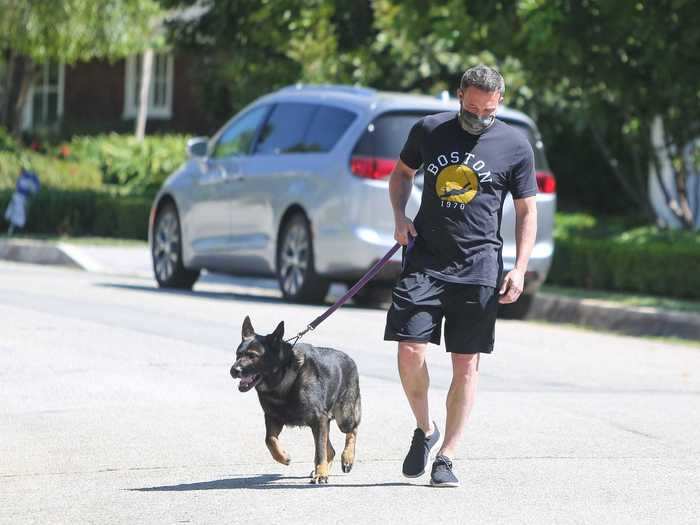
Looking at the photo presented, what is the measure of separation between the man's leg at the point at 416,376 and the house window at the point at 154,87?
110 feet

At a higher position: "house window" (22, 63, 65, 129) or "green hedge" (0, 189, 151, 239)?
"house window" (22, 63, 65, 129)

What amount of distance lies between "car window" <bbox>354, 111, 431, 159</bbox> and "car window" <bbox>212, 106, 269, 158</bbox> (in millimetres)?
1846

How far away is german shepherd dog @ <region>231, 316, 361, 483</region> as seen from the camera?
6.75 meters

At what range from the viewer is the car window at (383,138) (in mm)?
→ 14570

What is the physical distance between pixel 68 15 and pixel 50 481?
25881mm

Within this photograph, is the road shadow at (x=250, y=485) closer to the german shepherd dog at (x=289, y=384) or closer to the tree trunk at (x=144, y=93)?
the german shepherd dog at (x=289, y=384)

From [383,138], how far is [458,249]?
780 cm

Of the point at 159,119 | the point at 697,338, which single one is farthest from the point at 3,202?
the point at 159,119

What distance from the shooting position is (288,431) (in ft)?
27.9

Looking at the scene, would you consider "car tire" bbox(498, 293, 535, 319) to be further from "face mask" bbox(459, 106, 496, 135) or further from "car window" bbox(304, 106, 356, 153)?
"face mask" bbox(459, 106, 496, 135)

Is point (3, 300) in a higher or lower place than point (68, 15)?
lower

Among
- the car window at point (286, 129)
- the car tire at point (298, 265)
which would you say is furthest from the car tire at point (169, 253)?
→ the car tire at point (298, 265)

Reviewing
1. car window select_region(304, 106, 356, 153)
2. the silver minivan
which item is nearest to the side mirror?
the silver minivan

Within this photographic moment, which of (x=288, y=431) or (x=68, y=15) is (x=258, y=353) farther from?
(x=68, y=15)
